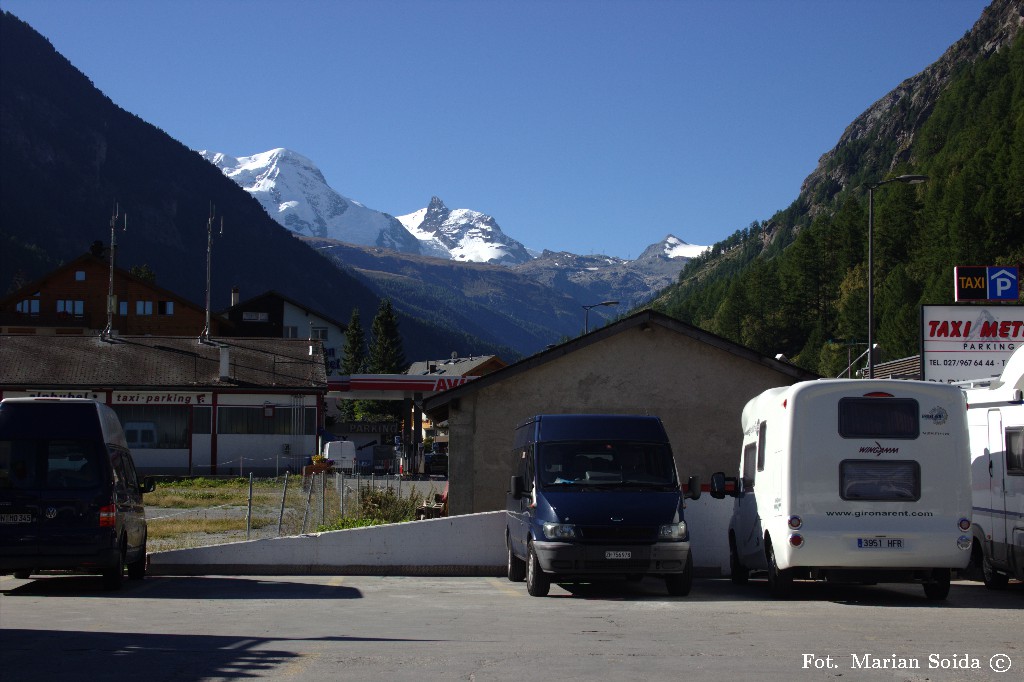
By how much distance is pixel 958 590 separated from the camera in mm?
17297

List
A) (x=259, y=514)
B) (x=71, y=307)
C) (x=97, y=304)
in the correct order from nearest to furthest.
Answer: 1. (x=259, y=514)
2. (x=71, y=307)
3. (x=97, y=304)

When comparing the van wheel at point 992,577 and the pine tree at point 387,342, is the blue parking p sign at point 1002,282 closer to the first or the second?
the van wheel at point 992,577

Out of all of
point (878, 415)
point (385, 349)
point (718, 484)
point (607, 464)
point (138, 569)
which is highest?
point (385, 349)

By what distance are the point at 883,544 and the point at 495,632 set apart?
212 inches

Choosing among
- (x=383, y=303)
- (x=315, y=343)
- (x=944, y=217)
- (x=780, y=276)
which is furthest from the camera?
(x=780, y=276)

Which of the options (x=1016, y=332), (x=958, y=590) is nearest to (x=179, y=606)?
(x=958, y=590)

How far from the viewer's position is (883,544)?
47.9ft

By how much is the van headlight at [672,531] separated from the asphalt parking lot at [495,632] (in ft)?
2.72

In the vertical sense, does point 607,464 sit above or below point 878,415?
below

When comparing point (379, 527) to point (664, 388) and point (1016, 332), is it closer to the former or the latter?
point (664, 388)

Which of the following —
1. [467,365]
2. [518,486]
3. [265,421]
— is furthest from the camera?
[467,365]

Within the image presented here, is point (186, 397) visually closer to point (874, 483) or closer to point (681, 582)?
point (681, 582)

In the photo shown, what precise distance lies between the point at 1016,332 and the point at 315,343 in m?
40.6

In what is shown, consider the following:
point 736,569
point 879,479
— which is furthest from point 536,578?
point 879,479
